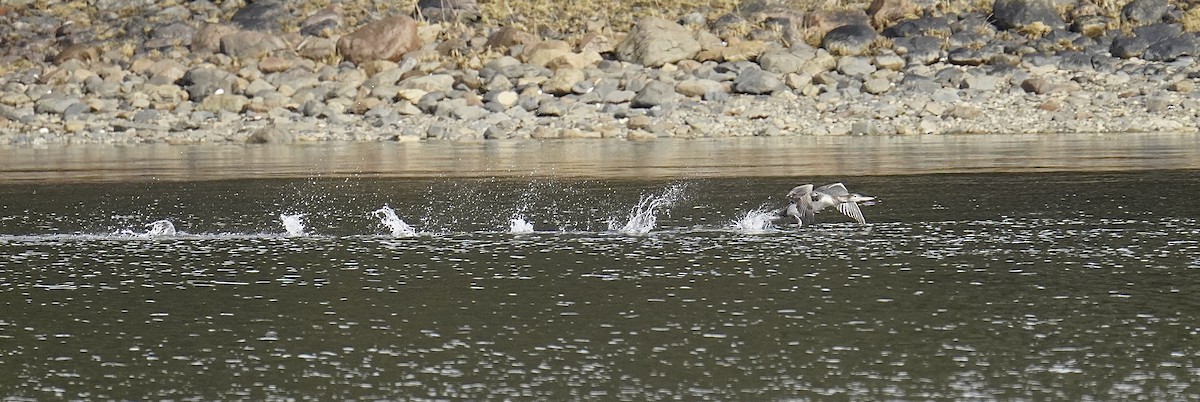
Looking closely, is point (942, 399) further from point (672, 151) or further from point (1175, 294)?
point (672, 151)

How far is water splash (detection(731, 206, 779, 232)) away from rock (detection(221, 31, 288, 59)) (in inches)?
1397

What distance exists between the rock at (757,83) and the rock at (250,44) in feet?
48.5

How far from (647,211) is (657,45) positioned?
97.6 feet

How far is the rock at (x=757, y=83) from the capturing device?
141 feet

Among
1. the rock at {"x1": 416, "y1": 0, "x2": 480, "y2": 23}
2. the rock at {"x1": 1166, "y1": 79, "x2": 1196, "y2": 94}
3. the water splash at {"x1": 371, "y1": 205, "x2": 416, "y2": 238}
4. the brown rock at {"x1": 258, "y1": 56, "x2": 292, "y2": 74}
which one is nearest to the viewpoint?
the water splash at {"x1": 371, "y1": 205, "x2": 416, "y2": 238}

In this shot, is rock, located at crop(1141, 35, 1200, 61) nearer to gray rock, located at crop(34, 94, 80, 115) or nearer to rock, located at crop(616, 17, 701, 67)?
rock, located at crop(616, 17, 701, 67)

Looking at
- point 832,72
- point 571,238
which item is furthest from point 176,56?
point 571,238

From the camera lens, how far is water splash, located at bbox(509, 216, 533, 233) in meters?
16.5

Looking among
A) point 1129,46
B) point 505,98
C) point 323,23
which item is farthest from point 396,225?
point 323,23

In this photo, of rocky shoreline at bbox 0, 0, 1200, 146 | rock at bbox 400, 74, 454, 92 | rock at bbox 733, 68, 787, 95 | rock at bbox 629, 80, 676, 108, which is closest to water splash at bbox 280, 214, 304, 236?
rocky shoreline at bbox 0, 0, 1200, 146

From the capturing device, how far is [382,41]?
1964 inches

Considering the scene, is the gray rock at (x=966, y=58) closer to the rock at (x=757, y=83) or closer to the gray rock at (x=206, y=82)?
the rock at (x=757, y=83)

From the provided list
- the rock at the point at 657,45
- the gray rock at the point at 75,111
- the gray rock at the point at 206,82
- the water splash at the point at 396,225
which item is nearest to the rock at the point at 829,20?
the rock at the point at 657,45

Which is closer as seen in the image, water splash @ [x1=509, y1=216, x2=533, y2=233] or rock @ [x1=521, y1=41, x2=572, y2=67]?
water splash @ [x1=509, y1=216, x2=533, y2=233]
